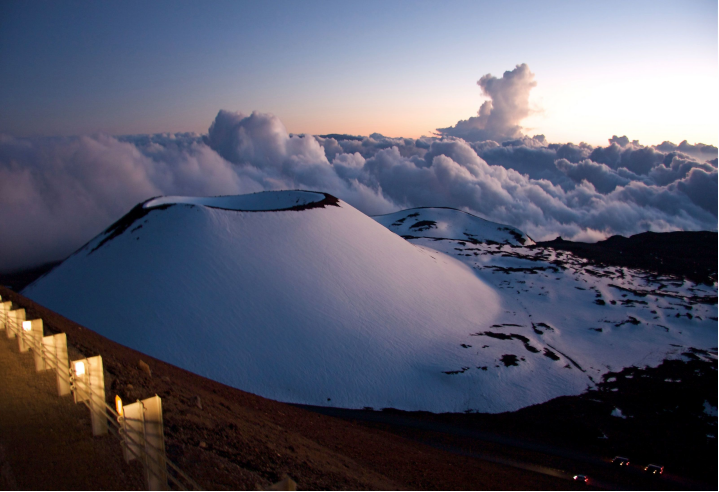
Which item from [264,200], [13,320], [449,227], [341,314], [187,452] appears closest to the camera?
[187,452]

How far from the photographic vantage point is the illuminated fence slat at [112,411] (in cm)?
593

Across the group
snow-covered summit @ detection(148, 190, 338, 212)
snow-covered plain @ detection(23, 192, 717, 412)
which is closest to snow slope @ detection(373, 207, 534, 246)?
snow-covered plain @ detection(23, 192, 717, 412)

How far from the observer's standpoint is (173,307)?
34.2 metres

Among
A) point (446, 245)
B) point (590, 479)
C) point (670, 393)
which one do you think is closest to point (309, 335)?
point (590, 479)

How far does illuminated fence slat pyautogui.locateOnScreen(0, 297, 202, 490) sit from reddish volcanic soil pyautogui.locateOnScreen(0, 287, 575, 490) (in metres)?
0.29

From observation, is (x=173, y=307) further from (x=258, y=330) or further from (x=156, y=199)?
(x=156, y=199)

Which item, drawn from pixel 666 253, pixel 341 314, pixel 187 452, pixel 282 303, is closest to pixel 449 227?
pixel 666 253

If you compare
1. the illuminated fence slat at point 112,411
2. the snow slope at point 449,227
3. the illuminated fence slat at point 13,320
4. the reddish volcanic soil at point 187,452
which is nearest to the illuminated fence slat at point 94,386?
the illuminated fence slat at point 112,411

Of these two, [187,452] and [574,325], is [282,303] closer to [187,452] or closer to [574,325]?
[187,452]

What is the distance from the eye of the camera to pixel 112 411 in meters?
6.89

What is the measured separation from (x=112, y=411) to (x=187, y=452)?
185 centimetres

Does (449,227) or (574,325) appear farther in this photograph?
(449,227)

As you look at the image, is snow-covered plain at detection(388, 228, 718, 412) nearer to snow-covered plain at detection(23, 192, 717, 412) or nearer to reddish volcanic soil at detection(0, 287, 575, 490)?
snow-covered plain at detection(23, 192, 717, 412)

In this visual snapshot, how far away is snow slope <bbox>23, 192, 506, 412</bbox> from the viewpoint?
3028 cm
